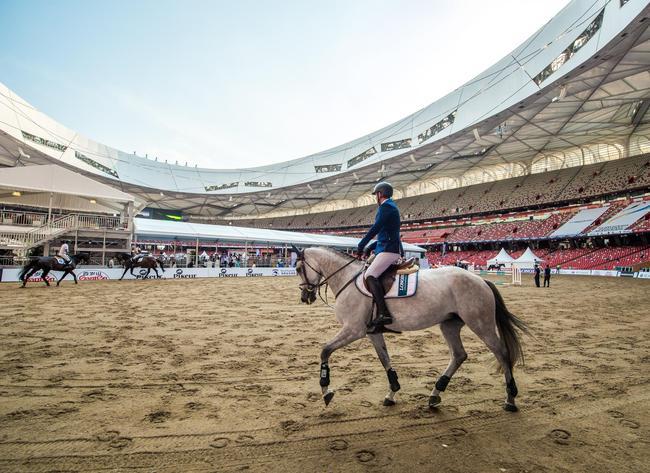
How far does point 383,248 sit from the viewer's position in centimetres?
390

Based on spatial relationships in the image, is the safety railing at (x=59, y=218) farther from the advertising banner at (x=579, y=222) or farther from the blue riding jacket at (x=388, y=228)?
the advertising banner at (x=579, y=222)

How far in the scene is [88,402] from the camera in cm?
332

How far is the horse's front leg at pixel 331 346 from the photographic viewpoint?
131 inches

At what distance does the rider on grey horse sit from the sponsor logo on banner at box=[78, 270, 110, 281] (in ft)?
67.7

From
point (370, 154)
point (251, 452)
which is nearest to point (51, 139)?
point (370, 154)

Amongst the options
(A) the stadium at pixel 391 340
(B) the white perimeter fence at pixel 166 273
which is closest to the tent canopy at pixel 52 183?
(A) the stadium at pixel 391 340

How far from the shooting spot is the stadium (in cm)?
268

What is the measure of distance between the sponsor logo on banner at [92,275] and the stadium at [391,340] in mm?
134

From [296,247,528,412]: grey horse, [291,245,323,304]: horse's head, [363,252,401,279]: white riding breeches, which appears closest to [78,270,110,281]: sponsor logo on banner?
[291,245,323,304]: horse's head

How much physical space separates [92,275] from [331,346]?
67.8 feet

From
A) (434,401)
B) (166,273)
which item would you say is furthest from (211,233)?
(434,401)

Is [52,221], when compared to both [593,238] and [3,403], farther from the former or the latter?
[593,238]

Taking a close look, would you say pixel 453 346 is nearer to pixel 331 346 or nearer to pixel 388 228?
pixel 331 346

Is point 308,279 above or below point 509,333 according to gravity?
above
